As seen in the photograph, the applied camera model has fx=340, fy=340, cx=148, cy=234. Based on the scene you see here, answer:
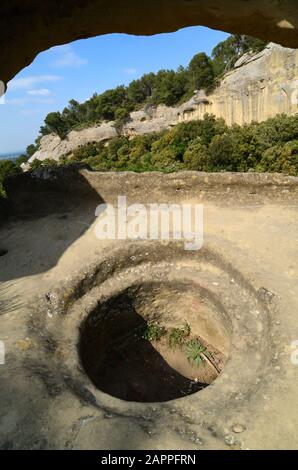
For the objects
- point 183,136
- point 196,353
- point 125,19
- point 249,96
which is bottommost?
point 196,353

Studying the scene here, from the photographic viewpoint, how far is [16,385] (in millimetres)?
3570

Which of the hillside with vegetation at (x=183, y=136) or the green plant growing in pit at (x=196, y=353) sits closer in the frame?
the green plant growing in pit at (x=196, y=353)

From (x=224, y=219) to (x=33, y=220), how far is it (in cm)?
449

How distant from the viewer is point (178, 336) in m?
6.82

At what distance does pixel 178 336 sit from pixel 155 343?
0.49m

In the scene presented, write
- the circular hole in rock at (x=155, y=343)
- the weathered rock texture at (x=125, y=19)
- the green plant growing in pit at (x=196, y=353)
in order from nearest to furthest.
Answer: the weathered rock texture at (x=125, y=19), the circular hole in rock at (x=155, y=343), the green plant growing in pit at (x=196, y=353)

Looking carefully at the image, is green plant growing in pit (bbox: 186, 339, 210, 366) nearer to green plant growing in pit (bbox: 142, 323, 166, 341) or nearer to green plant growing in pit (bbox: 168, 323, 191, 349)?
green plant growing in pit (bbox: 168, 323, 191, 349)

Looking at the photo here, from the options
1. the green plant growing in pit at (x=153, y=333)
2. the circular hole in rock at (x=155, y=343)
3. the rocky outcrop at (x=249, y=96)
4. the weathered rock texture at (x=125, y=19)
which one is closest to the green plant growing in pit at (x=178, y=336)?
the circular hole in rock at (x=155, y=343)

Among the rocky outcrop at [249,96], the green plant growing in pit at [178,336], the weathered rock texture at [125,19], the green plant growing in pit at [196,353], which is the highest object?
the rocky outcrop at [249,96]

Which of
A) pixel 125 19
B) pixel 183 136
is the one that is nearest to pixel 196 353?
pixel 125 19

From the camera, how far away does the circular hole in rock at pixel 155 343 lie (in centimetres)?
603

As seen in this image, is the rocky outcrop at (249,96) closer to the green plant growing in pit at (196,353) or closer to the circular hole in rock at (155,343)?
the circular hole in rock at (155,343)

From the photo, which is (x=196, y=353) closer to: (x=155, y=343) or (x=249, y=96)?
(x=155, y=343)

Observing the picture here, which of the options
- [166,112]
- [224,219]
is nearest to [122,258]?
[224,219]
